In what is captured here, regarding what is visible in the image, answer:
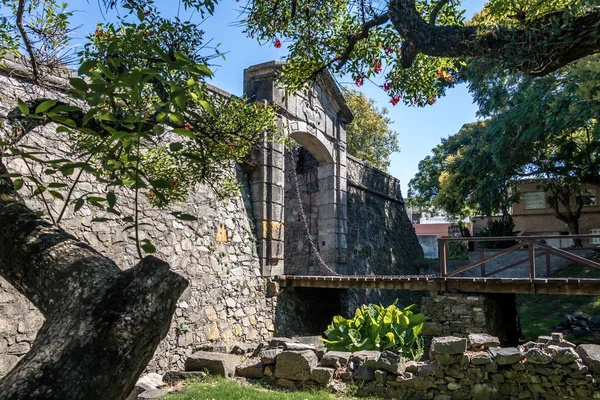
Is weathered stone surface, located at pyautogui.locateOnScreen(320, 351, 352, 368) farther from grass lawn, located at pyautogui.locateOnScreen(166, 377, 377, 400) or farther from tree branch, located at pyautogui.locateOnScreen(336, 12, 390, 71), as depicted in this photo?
tree branch, located at pyautogui.locateOnScreen(336, 12, 390, 71)

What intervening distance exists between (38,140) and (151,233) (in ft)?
6.72

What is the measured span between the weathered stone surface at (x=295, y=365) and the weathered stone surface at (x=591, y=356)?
10.5 feet

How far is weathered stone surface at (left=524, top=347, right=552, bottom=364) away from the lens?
573cm

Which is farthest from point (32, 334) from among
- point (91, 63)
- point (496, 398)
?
point (496, 398)

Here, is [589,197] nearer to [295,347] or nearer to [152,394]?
[295,347]

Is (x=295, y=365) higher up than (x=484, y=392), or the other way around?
(x=295, y=365)

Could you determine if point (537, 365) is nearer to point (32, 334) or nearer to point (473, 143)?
point (32, 334)

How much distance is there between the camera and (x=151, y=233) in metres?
7.27

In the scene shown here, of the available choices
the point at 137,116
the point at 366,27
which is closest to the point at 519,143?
the point at 366,27

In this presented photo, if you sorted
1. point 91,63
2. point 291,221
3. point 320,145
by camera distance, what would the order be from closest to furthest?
point 91,63, point 320,145, point 291,221

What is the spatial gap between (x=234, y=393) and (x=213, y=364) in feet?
4.44

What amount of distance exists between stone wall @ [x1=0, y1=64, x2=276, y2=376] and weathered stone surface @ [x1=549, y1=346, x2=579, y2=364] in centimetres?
490

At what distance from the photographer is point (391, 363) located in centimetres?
615

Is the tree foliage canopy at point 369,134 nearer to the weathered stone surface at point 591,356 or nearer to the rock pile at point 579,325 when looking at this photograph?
the rock pile at point 579,325
